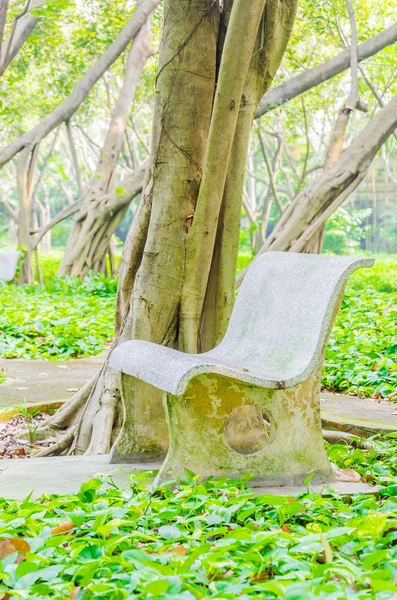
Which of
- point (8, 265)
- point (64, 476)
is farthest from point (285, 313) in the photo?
point (8, 265)

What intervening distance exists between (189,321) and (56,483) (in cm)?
132

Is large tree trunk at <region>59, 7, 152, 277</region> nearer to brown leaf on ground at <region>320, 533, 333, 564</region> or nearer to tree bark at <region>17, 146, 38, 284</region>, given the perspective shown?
tree bark at <region>17, 146, 38, 284</region>

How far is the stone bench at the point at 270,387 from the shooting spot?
3113 millimetres

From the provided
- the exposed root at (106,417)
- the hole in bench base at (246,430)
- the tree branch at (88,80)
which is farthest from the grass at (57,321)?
the hole in bench base at (246,430)

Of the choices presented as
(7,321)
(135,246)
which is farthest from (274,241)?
(135,246)

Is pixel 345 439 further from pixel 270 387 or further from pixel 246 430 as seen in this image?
pixel 270 387

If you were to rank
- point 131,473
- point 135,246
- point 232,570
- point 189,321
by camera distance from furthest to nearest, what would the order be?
point 135,246, point 189,321, point 131,473, point 232,570

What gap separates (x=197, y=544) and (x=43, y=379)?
15.4ft

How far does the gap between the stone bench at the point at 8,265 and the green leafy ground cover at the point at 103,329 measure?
125cm

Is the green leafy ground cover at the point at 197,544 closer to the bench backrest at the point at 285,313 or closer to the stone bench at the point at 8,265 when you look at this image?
the bench backrest at the point at 285,313

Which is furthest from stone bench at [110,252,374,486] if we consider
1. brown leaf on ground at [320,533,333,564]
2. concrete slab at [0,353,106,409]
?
concrete slab at [0,353,106,409]

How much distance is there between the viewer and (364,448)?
14.0 ft

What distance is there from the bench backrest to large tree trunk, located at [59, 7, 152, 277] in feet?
33.9

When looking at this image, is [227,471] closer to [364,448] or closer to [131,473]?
[131,473]
